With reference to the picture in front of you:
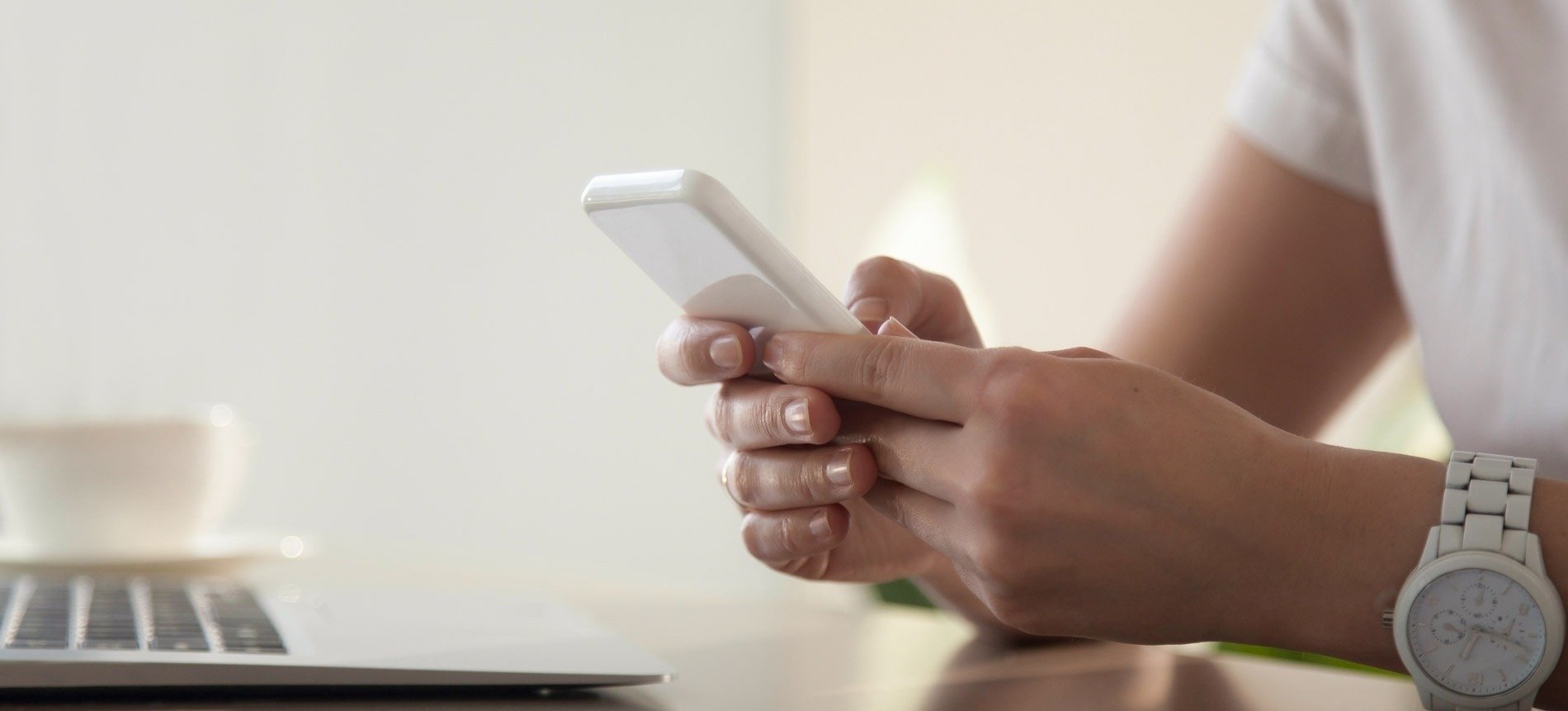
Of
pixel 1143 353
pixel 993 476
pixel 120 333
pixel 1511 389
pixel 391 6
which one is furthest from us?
pixel 391 6

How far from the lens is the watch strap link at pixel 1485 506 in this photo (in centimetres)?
45

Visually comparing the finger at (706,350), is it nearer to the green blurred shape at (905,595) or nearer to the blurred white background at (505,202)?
the green blurred shape at (905,595)

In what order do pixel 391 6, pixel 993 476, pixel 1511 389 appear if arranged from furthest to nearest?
pixel 391 6 → pixel 1511 389 → pixel 993 476

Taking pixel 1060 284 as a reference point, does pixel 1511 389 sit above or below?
below

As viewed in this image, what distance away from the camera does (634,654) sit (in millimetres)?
523

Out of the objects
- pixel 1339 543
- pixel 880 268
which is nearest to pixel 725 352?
pixel 880 268

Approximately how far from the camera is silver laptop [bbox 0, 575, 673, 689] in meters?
0.44

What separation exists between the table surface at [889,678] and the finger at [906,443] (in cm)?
9

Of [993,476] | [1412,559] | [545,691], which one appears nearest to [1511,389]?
[1412,559]

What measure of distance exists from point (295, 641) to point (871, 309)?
0.27 m

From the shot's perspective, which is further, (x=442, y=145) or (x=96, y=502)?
(x=442, y=145)

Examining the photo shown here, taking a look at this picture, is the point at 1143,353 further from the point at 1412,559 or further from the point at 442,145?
the point at 442,145

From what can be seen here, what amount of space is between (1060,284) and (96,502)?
1823 mm

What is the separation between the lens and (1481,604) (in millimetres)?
441
